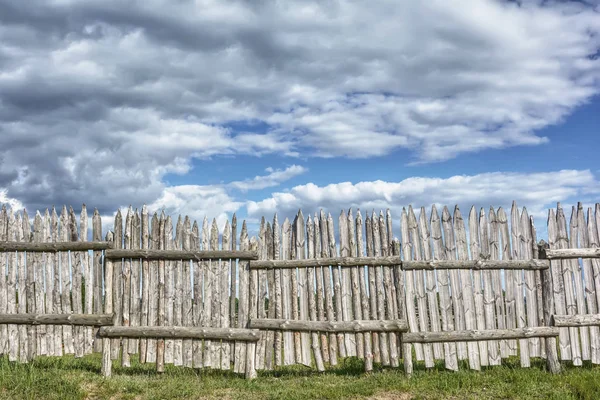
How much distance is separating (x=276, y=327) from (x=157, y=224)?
3.00 meters

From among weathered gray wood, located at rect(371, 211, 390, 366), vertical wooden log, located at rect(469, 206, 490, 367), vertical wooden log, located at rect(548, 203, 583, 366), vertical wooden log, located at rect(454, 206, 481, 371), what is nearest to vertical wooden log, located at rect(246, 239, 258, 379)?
weathered gray wood, located at rect(371, 211, 390, 366)

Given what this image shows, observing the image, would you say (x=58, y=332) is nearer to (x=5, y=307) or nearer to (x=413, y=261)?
(x=5, y=307)

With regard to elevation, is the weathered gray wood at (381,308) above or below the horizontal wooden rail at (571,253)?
below

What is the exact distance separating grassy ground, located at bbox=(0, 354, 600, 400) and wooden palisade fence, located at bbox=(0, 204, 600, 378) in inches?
12.1

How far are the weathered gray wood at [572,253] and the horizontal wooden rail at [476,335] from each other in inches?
53.1

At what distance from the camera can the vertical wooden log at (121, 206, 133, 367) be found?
35.3 feet

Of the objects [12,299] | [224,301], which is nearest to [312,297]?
[224,301]

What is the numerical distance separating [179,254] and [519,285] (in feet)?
21.1

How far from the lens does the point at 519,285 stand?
35.0ft

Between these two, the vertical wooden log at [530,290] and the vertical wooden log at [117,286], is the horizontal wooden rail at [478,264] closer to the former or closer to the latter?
the vertical wooden log at [530,290]

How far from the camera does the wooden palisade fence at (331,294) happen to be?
1038 centimetres

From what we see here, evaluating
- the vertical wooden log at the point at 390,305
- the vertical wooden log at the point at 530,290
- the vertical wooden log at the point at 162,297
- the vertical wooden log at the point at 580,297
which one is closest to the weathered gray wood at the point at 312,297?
the vertical wooden log at the point at 390,305

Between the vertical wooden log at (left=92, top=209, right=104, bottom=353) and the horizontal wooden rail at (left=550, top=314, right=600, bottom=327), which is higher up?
the vertical wooden log at (left=92, top=209, right=104, bottom=353)

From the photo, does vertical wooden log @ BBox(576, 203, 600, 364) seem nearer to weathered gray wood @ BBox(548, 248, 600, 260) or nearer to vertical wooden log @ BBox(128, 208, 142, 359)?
weathered gray wood @ BBox(548, 248, 600, 260)
